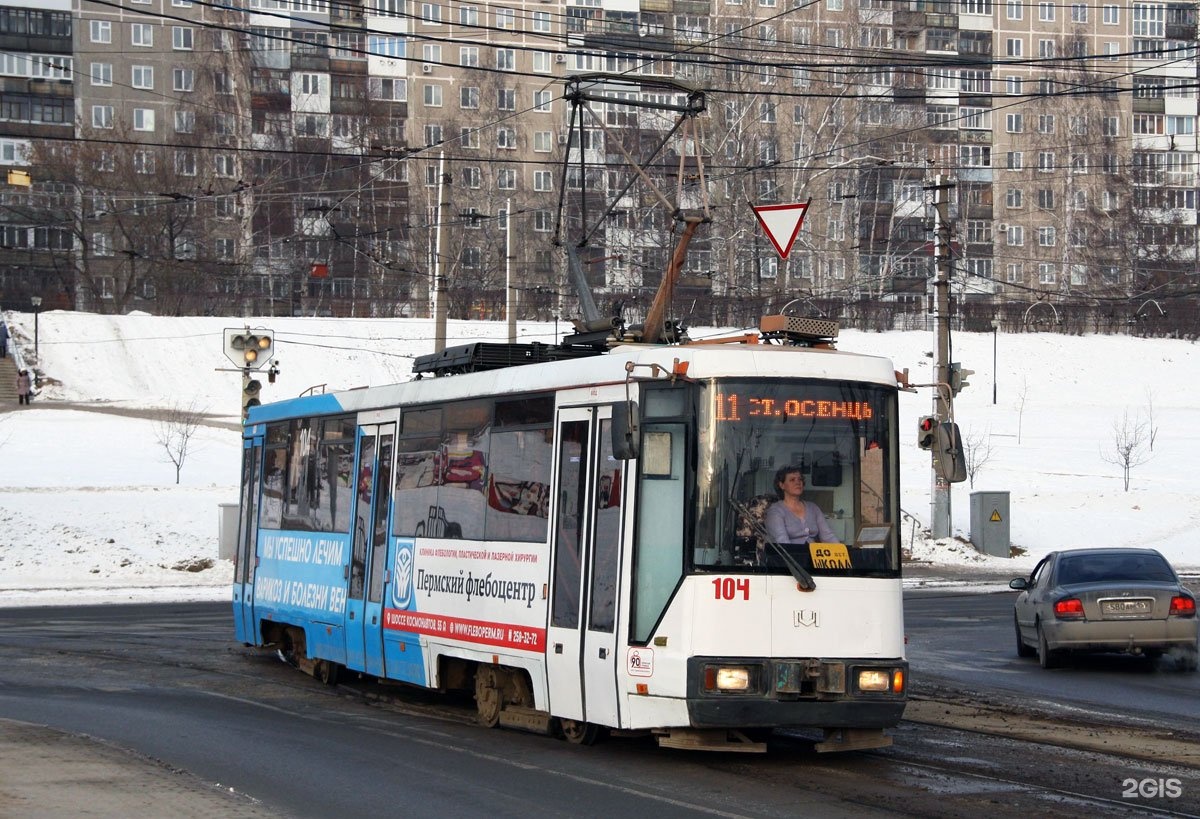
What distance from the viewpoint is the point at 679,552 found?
419 inches

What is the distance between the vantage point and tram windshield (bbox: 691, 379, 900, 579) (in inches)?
418

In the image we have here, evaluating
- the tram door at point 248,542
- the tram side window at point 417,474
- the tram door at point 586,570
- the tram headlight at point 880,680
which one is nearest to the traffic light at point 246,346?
the tram door at point 248,542

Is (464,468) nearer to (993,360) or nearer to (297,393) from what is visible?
(297,393)

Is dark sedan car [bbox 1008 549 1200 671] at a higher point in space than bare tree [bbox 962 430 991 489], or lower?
lower

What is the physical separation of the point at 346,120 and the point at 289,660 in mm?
71265

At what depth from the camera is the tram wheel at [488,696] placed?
12.7m

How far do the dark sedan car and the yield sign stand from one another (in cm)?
486

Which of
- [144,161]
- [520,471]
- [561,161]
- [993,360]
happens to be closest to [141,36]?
[144,161]

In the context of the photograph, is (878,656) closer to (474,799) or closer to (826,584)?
(826,584)

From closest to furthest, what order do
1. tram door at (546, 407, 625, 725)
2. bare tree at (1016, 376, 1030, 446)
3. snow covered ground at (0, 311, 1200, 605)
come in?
tram door at (546, 407, 625, 725) → snow covered ground at (0, 311, 1200, 605) → bare tree at (1016, 376, 1030, 446)

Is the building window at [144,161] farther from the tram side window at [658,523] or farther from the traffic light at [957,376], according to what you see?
the tram side window at [658,523]

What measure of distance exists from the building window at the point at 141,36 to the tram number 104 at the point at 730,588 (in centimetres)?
8577

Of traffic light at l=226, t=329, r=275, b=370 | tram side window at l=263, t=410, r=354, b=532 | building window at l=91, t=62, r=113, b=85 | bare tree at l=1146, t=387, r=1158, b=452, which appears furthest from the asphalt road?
building window at l=91, t=62, r=113, b=85

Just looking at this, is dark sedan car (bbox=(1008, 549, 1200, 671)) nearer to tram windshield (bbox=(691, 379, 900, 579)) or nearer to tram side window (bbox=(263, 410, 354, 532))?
tram windshield (bbox=(691, 379, 900, 579))
